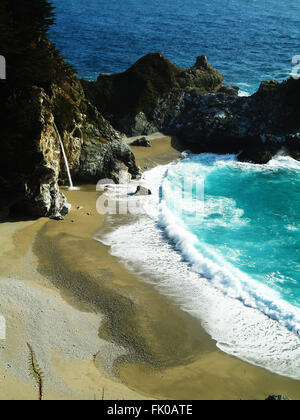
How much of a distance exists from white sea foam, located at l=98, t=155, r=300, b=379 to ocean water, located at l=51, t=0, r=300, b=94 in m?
32.1

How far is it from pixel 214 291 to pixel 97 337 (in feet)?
20.1

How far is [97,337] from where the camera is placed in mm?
16047

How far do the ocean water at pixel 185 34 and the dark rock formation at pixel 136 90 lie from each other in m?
12.7

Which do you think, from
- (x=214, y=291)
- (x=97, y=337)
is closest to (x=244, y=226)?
(x=214, y=291)

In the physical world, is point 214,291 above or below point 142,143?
below

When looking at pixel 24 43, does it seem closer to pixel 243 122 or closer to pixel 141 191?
pixel 141 191

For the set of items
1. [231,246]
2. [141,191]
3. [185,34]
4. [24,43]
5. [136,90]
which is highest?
[185,34]

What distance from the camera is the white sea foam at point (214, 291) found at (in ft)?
54.1

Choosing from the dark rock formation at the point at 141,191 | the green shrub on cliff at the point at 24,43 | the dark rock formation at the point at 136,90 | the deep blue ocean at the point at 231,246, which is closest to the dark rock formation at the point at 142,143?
the dark rock formation at the point at 136,90

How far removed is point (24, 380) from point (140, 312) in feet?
18.6

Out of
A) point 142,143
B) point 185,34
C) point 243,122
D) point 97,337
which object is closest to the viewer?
point 97,337

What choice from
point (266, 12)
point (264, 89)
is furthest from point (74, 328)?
point (266, 12)

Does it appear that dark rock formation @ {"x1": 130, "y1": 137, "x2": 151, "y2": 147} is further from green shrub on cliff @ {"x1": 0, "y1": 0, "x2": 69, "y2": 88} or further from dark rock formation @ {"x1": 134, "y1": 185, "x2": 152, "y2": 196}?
green shrub on cliff @ {"x1": 0, "y1": 0, "x2": 69, "y2": 88}

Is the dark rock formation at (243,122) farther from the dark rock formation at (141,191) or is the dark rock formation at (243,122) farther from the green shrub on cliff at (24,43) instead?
the green shrub on cliff at (24,43)
